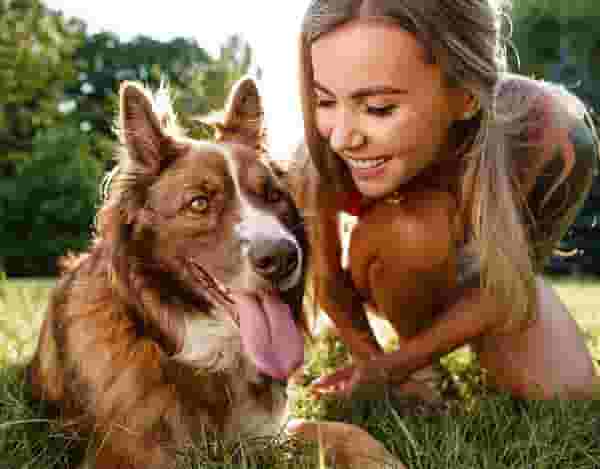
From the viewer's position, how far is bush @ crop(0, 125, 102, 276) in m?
17.7

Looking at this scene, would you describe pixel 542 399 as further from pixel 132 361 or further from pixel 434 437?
pixel 132 361

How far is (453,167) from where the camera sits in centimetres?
328

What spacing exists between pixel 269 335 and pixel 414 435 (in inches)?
28.8

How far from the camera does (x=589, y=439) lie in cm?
276

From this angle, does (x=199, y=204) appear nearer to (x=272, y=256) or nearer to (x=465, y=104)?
(x=272, y=256)

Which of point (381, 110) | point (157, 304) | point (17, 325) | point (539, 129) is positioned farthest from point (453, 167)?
point (17, 325)

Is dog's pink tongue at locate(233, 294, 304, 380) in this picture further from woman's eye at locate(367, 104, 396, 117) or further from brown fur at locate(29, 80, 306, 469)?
woman's eye at locate(367, 104, 396, 117)

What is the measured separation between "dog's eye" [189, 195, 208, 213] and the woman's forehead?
2.38 feet

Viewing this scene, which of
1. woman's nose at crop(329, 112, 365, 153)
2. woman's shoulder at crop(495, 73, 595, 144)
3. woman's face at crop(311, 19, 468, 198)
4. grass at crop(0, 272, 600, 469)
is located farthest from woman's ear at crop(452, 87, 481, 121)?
grass at crop(0, 272, 600, 469)

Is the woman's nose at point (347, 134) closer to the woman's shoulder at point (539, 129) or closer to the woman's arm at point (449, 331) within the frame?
the woman's shoulder at point (539, 129)

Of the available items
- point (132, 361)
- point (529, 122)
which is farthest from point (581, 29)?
point (132, 361)

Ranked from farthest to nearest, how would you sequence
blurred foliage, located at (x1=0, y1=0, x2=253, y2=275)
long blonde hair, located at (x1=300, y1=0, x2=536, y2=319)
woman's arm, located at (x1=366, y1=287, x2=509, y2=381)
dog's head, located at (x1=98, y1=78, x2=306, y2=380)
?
blurred foliage, located at (x1=0, y1=0, x2=253, y2=275) < woman's arm, located at (x1=366, y1=287, x2=509, y2=381) < long blonde hair, located at (x1=300, y1=0, x2=536, y2=319) < dog's head, located at (x1=98, y1=78, x2=306, y2=380)

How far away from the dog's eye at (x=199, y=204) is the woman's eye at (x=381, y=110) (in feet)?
2.58

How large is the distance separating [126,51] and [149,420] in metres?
31.3
